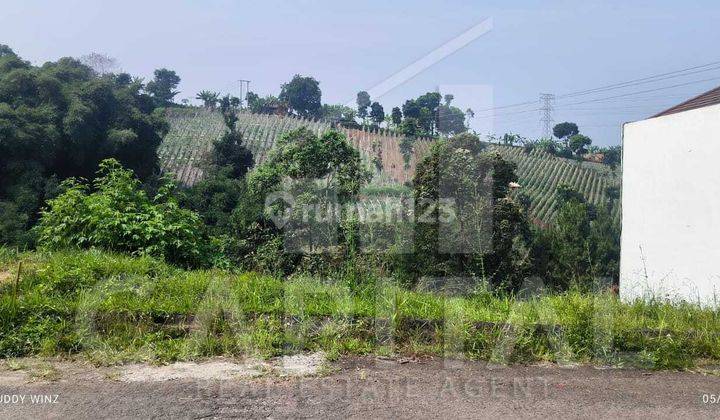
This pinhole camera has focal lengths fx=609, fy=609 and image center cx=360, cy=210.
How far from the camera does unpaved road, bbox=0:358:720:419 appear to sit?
289 centimetres

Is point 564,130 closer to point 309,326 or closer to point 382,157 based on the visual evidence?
point 382,157

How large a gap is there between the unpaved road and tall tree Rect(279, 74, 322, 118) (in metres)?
36.0

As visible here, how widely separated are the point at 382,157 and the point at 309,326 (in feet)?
51.9

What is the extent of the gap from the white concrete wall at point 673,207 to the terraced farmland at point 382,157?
4.18 meters

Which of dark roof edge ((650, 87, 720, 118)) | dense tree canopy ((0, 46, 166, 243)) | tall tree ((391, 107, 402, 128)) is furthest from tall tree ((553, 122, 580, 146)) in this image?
dark roof edge ((650, 87, 720, 118))

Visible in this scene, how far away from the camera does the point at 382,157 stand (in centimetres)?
1939

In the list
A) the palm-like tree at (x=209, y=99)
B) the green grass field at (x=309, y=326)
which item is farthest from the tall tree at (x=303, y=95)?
the green grass field at (x=309, y=326)

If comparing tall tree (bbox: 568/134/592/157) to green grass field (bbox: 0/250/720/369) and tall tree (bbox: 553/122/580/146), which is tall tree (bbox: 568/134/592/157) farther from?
green grass field (bbox: 0/250/720/369)

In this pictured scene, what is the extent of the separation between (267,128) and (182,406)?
1091 inches

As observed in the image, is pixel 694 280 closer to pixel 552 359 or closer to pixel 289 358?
pixel 552 359

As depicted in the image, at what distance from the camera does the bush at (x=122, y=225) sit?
5.55m

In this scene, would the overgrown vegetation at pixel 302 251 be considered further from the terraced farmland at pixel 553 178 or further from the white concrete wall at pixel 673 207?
the white concrete wall at pixel 673 207

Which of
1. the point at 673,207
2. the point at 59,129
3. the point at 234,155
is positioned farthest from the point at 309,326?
the point at 234,155

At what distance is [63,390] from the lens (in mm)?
3088
